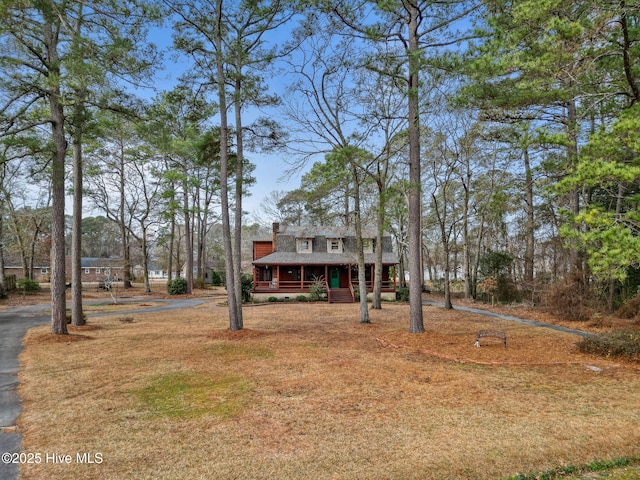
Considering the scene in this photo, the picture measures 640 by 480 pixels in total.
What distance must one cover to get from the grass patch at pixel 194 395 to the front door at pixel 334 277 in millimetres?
20827

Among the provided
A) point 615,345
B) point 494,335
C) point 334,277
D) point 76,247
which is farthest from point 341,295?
point 615,345

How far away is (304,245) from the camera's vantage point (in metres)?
28.2

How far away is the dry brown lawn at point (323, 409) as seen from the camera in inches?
144

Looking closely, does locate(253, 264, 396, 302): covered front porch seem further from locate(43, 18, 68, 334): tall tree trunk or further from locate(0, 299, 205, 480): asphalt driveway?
locate(43, 18, 68, 334): tall tree trunk

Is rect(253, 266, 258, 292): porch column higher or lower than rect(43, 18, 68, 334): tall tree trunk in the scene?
lower

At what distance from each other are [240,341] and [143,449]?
6482 mm

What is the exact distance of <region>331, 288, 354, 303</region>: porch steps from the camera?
24.3m

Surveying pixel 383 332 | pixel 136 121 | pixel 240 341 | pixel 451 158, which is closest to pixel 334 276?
pixel 451 158

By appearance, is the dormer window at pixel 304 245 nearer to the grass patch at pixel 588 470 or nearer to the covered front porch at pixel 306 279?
the covered front porch at pixel 306 279

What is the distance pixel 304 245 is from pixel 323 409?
76.2ft

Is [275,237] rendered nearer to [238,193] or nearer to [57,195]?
[238,193]

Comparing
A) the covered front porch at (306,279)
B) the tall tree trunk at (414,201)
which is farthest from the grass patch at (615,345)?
the covered front porch at (306,279)

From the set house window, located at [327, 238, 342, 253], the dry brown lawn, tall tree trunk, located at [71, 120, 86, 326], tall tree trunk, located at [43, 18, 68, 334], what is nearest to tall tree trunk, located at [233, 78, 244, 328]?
the dry brown lawn

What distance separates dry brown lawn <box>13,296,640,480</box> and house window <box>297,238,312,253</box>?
1851 cm
